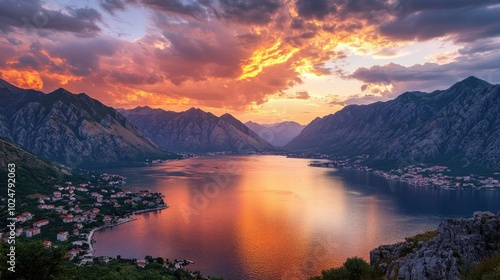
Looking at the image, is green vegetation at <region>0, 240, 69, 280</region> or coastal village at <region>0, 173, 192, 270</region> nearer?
green vegetation at <region>0, 240, 69, 280</region>

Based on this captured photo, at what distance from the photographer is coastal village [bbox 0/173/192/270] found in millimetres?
85988

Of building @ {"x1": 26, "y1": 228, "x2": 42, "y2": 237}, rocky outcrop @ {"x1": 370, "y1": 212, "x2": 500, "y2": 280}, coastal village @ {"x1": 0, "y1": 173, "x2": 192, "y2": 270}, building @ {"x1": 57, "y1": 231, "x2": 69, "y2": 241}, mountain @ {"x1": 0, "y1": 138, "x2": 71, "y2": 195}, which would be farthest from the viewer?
mountain @ {"x1": 0, "y1": 138, "x2": 71, "y2": 195}

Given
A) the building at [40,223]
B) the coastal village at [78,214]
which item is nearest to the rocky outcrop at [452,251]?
the coastal village at [78,214]

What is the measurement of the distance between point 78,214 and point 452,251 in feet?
426

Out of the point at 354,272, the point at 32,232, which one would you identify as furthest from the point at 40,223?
the point at 354,272

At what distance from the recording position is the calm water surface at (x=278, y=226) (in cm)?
8488

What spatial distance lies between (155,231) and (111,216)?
81.9 ft

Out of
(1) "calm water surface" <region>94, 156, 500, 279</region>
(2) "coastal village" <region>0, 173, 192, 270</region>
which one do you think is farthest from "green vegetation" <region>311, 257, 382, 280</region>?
(2) "coastal village" <region>0, 173, 192, 270</region>

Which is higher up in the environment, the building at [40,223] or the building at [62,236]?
the building at [40,223]

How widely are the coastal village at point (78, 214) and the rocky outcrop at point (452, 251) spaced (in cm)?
6770

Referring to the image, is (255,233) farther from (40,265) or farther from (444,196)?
(444,196)

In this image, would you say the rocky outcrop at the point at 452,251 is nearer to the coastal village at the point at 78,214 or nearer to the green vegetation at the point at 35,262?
the green vegetation at the point at 35,262

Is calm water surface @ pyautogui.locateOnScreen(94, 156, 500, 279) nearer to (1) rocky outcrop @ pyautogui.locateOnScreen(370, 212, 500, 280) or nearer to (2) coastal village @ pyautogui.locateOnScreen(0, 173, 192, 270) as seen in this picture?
(2) coastal village @ pyautogui.locateOnScreen(0, 173, 192, 270)

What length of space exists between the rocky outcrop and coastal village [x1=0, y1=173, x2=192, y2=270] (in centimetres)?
6770
